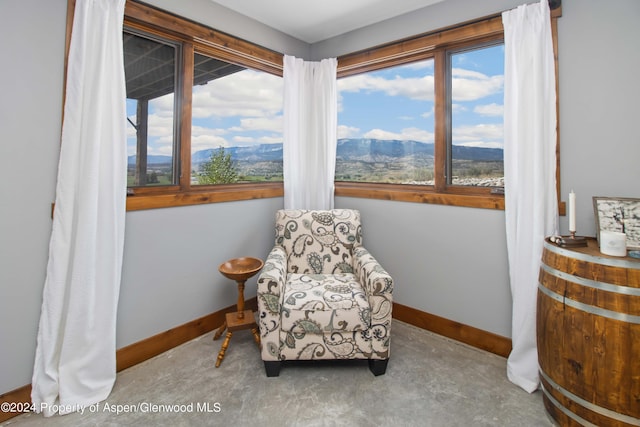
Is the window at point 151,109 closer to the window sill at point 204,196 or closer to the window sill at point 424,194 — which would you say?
the window sill at point 204,196

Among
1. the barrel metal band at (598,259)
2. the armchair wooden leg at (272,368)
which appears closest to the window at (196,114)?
the armchair wooden leg at (272,368)

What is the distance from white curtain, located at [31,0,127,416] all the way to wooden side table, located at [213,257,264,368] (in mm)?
655

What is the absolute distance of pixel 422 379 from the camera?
79.8 inches

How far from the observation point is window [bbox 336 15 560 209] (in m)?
2.41


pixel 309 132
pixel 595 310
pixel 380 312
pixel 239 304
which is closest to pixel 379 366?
pixel 380 312

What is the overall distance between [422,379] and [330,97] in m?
2.46

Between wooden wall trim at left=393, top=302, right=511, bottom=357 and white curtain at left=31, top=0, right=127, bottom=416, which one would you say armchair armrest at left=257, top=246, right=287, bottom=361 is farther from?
wooden wall trim at left=393, top=302, right=511, bottom=357

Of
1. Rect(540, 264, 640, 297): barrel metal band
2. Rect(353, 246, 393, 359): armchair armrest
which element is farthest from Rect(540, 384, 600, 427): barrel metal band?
Rect(353, 246, 393, 359): armchair armrest

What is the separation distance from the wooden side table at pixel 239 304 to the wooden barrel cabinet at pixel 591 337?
175cm

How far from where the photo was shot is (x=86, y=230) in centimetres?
180

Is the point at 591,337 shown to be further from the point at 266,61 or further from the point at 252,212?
the point at 266,61

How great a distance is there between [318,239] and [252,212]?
680 mm

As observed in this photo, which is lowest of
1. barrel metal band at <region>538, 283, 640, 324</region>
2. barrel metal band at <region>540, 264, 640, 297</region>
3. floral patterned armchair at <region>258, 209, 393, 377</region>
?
floral patterned armchair at <region>258, 209, 393, 377</region>

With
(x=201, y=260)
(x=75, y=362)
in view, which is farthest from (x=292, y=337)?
(x=75, y=362)
